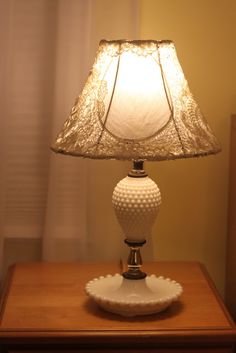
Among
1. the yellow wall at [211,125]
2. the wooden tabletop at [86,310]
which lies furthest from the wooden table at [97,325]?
the yellow wall at [211,125]

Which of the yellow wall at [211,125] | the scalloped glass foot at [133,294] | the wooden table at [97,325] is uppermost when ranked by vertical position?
the yellow wall at [211,125]

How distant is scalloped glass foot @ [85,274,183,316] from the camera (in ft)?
4.87

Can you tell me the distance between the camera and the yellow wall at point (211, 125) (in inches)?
75.0

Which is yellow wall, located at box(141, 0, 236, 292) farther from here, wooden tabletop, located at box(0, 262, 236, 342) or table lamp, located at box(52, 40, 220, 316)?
table lamp, located at box(52, 40, 220, 316)

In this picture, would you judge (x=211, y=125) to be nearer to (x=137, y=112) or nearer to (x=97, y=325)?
(x=137, y=112)

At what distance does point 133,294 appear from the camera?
1.54 m

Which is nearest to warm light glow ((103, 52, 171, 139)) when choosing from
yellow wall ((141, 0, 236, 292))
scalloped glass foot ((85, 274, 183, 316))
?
scalloped glass foot ((85, 274, 183, 316))

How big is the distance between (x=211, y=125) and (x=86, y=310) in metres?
0.71

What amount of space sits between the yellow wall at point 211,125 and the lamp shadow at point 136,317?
454mm

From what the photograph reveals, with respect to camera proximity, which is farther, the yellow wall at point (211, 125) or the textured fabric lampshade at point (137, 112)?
the yellow wall at point (211, 125)

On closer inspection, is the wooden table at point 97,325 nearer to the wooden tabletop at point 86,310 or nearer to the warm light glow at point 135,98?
the wooden tabletop at point 86,310

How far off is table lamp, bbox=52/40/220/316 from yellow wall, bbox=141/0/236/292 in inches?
16.6

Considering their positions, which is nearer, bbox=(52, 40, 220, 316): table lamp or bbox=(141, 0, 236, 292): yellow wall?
bbox=(52, 40, 220, 316): table lamp

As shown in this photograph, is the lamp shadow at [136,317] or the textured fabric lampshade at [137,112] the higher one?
the textured fabric lampshade at [137,112]
